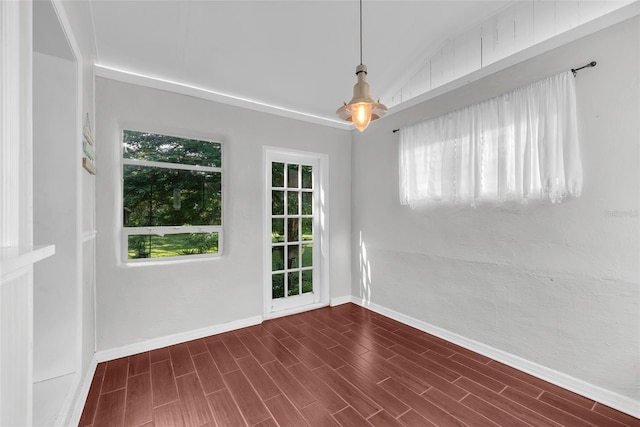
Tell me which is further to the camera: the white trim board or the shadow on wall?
the shadow on wall

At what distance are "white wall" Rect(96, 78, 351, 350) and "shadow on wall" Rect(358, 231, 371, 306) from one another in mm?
1432

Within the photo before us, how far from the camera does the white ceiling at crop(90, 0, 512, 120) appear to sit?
218 cm

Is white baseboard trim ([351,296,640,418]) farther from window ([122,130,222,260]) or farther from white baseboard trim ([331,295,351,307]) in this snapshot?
window ([122,130,222,260])

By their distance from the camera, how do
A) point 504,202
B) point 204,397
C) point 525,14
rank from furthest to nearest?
point 504,202
point 525,14
point 204,397

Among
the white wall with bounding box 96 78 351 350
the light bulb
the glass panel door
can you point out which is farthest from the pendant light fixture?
the glass panel door

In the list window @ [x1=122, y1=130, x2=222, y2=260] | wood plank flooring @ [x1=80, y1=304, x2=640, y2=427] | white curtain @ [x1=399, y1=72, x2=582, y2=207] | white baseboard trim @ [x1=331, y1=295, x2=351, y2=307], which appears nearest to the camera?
wood plank flooring @ [x1=80, y1=304, x2=640, y2=427]

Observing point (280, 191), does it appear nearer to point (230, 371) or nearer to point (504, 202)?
point (230, 371)

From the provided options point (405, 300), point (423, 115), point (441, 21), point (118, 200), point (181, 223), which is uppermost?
point (441, 21)

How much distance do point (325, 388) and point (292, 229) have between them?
202 cm

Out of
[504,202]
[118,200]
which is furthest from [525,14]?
[118,200]

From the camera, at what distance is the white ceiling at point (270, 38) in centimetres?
218

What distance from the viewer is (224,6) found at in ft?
7.02

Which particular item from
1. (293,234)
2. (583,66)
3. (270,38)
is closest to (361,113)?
(270,38)

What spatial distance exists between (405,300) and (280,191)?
206 cm
